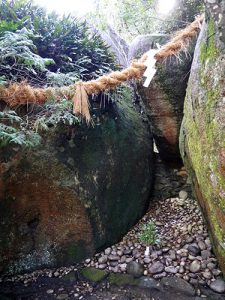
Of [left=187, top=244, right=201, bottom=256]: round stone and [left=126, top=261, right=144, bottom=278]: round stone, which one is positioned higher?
[left=187, top=244, right=201, bottom=256]: round stone

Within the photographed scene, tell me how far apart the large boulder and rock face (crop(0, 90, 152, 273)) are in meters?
0.71

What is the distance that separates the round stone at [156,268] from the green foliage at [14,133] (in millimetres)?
1814

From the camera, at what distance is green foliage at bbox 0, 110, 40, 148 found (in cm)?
228

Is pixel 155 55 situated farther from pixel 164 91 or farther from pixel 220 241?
pixel 220 241

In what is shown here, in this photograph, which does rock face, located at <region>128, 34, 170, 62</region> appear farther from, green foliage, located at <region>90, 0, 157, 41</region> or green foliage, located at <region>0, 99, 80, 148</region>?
green foliage, located at <region>0, 99, 80, 148</region>

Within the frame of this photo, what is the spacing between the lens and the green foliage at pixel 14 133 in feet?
7.49

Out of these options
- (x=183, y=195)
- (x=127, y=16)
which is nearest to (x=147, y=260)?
(x=183, y=195)

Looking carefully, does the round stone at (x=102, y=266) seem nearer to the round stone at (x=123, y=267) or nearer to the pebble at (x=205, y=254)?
the round stone at (x=123, y=267)

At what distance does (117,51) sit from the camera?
5375 millimetres

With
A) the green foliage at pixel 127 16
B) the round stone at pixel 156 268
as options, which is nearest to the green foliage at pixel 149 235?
the round stone at pixel 156 268

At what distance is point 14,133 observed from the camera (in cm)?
235

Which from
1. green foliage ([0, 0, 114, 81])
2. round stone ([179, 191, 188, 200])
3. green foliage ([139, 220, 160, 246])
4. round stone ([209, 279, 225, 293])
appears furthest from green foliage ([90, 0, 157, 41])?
round stone ([209, 279, 225, 293])

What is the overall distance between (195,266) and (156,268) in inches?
16.2

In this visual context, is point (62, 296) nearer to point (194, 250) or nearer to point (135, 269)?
point (135, 269)
